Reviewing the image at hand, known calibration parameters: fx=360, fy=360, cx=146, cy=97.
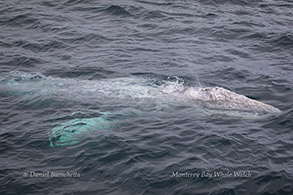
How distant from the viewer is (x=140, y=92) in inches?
508

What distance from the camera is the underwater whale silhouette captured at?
1110cm

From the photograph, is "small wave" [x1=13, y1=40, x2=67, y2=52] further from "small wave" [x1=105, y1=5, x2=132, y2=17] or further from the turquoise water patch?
the turquoise water patch

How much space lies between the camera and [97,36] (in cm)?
1823

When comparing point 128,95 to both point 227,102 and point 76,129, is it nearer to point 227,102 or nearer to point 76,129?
point 76,129

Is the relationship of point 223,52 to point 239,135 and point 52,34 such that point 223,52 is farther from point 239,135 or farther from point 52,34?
point 52,34

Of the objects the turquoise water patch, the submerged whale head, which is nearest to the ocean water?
the turquoise water patch

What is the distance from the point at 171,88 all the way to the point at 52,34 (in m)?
8.31

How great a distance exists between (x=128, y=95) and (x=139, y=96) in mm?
400

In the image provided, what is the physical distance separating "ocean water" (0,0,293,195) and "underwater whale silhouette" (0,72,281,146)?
7 centimetres

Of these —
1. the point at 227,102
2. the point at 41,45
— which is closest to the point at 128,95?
the point at 227,102

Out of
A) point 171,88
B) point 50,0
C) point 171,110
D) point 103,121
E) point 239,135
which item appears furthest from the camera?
point 50,0

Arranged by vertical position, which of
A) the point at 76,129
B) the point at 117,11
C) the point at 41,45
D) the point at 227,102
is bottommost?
the point at 76,129

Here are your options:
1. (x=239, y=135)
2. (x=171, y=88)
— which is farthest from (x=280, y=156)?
(x=171, y=88)

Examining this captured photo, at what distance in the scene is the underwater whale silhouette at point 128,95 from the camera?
36.4 feet
